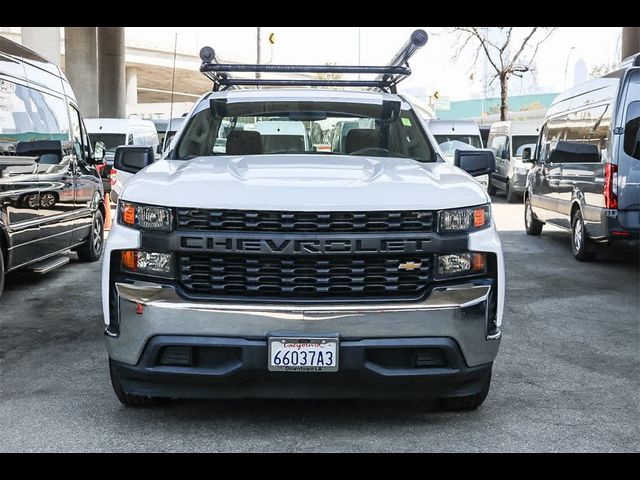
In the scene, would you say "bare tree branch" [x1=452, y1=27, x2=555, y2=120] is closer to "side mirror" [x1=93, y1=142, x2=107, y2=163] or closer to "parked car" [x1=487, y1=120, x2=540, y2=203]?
"parked car" [x1=487, y1=120, x2=540, y2=203]

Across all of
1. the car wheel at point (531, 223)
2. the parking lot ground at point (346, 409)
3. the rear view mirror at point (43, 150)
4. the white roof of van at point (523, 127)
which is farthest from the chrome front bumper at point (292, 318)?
the white roof of van at point (523, 127)

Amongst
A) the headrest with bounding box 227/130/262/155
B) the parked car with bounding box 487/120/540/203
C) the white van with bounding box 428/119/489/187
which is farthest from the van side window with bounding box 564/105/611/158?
the white van with bounding box 428/119/489/187

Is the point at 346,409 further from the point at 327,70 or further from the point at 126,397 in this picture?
the point at 327,70

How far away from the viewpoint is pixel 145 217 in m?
4.49

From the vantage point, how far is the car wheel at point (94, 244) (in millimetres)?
11664

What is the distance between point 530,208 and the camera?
1572cm

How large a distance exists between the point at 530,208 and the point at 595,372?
987 cm

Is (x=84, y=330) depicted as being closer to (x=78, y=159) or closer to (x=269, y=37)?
(x=78, y=159)

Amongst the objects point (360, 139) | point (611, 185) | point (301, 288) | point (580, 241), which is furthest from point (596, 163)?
point (301, 288)

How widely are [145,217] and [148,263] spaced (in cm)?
23

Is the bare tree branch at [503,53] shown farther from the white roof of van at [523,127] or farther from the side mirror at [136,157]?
the side mirror at [136,157]

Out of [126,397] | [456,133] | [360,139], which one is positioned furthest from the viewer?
[456,133]
